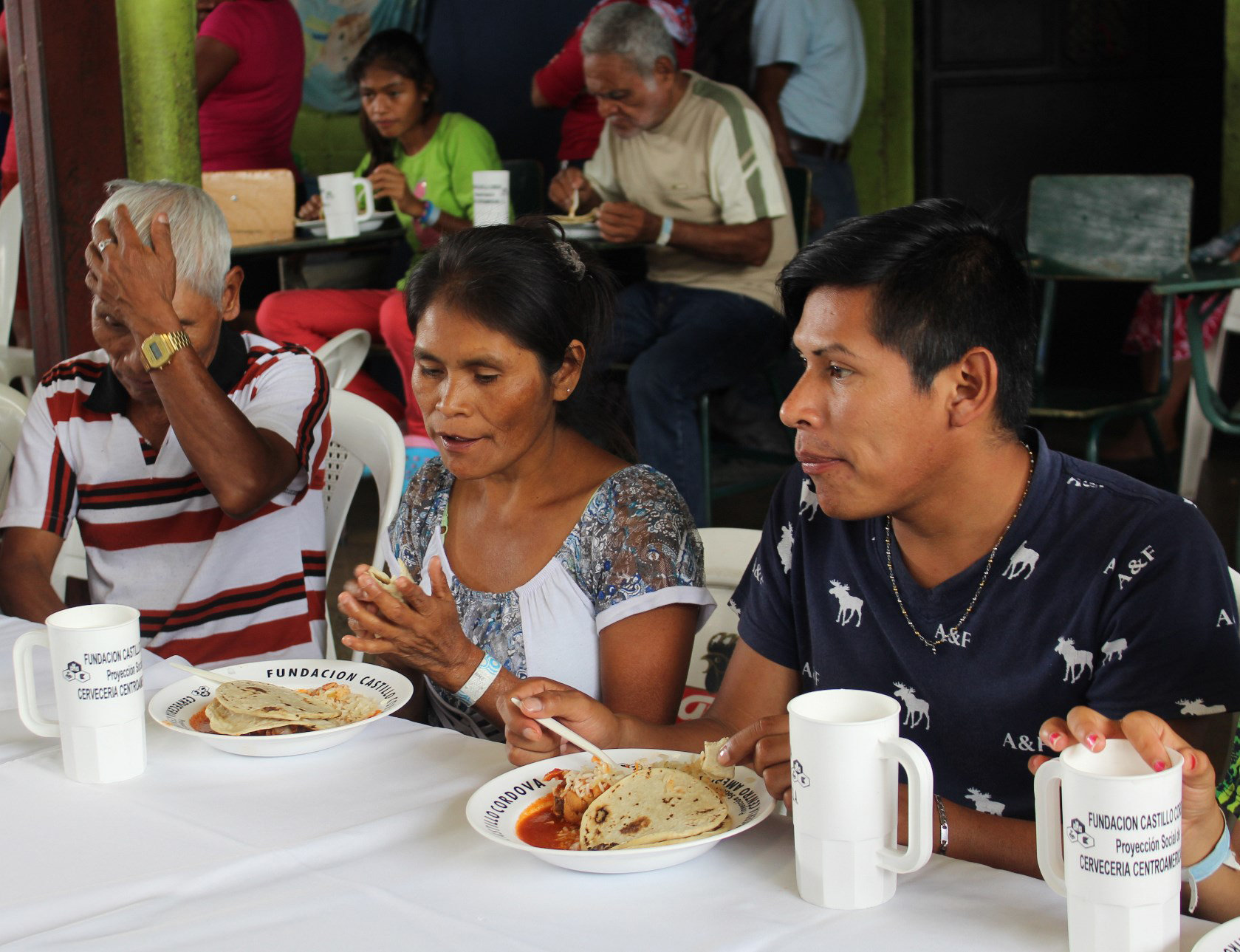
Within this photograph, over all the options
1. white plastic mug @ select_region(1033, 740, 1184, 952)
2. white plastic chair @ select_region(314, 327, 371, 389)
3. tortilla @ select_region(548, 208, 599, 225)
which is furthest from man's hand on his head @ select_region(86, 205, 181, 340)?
tortilla @ select_region(548, 208, 599, 225)

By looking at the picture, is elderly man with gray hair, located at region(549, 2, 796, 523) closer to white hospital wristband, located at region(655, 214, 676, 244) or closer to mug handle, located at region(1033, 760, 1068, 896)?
white hospital wristband, located at region(655, 214, 676, 244)

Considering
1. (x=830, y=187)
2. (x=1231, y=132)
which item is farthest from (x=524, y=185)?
(x=1231, y=132)

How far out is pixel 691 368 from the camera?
12.9 ft

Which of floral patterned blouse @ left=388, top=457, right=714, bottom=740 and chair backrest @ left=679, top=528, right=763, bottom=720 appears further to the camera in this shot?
chair backrest @ left=679, top=528, right=763, bottom=720

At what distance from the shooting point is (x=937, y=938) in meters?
0.95

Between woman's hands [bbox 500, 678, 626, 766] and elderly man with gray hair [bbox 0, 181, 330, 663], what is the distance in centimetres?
80

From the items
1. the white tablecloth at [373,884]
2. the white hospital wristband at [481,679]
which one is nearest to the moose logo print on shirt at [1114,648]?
the white tablecloth at [373,884]

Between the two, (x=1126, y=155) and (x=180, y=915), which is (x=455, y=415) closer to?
(x=180, y=915)

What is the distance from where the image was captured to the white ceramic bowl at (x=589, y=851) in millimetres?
1048

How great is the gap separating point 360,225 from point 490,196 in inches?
23.8

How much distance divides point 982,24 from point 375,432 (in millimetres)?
4553

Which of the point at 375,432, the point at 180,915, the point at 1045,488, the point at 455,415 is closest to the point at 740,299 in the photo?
the point at 375,432

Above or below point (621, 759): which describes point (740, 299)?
above

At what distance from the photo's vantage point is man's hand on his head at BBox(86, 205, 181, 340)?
74.4 inches
